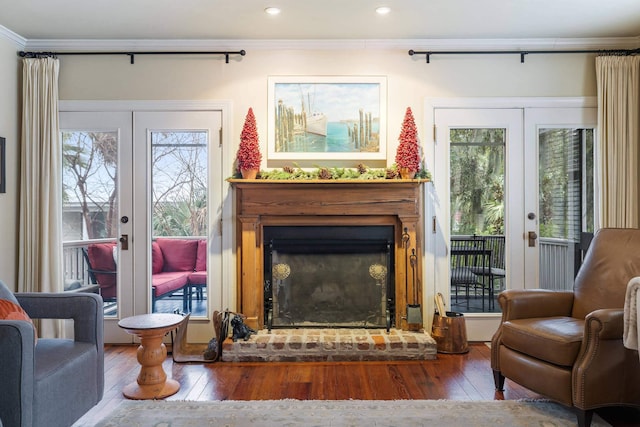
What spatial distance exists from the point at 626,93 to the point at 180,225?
393cm

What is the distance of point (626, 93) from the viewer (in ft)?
13.0

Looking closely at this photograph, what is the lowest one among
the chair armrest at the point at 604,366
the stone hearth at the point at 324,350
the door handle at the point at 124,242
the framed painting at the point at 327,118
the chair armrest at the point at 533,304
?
the stone hearth at the point at 324,350

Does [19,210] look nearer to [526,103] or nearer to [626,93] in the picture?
[526,103]

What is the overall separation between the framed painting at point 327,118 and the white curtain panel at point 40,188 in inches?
71.7

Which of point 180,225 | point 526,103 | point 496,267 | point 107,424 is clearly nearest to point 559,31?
point 526,103

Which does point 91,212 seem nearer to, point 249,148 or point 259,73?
point 249,148

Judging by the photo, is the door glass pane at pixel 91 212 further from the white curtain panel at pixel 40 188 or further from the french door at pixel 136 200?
the white curtain panel at pixel 40 188

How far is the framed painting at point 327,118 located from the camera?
4051 mm

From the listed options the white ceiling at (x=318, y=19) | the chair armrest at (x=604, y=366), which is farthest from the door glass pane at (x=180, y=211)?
the chair armrest at (x=604, y=366)

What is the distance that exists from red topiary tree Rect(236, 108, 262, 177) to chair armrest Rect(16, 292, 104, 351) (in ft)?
5.65

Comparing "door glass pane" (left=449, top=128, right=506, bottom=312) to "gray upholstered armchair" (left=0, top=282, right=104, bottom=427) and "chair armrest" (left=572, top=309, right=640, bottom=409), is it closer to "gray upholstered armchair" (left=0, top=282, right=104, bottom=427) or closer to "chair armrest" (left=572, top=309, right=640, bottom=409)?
"chair armrest" (left=572, top=309, right=640, bottom=409)

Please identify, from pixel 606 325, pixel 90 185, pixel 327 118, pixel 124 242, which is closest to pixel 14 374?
pixel 124 242

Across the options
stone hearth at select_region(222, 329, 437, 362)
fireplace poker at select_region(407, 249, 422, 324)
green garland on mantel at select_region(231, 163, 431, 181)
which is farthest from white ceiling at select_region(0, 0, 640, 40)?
stone hearth at select_region(222, 329, 437, 362)

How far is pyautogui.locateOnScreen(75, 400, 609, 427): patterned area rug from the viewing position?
2525 millimetres
